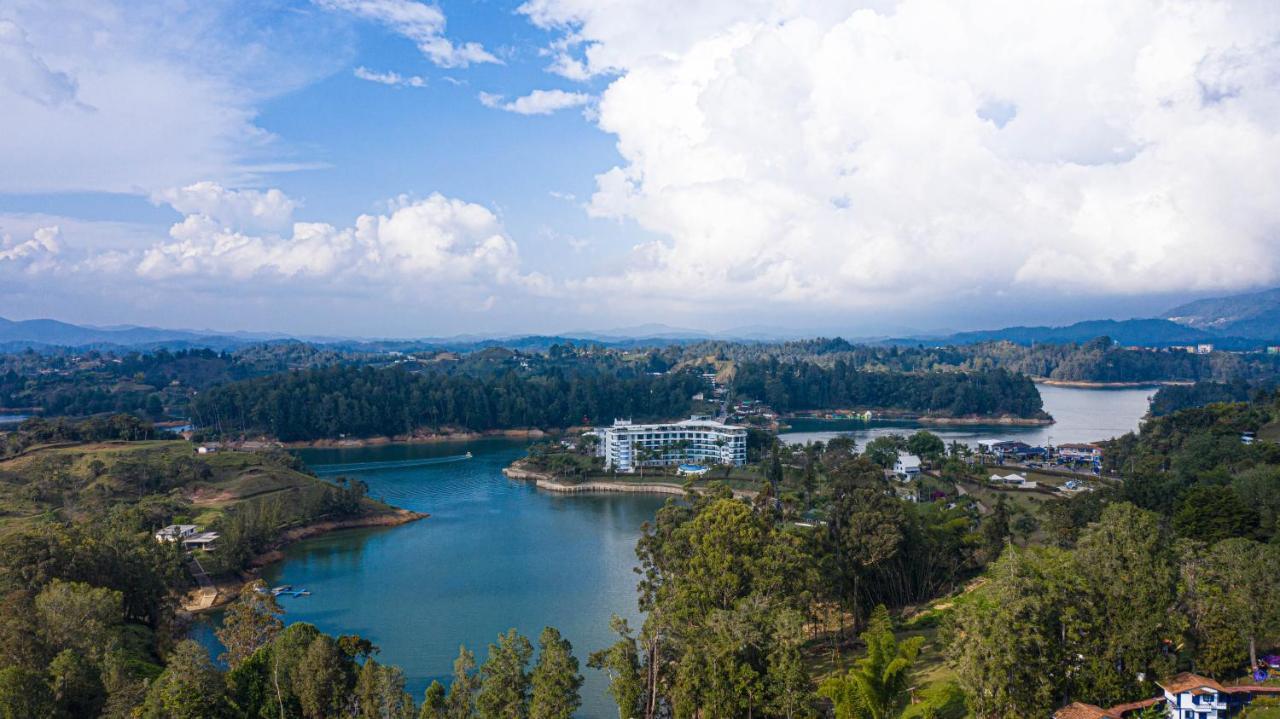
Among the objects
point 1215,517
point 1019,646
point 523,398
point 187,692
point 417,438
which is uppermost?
point 1019,646

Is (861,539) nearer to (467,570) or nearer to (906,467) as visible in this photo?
(467,570)

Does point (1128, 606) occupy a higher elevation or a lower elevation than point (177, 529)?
higher

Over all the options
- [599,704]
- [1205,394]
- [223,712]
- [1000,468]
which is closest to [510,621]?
[599,704]

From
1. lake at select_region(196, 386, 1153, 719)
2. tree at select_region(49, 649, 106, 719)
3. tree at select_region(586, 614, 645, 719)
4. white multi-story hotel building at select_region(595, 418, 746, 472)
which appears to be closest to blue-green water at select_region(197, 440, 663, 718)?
lake at select_region(196, 386, 1153, 719)

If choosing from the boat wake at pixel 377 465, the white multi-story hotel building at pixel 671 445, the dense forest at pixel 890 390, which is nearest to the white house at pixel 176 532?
the boat wake at pixel 377 465

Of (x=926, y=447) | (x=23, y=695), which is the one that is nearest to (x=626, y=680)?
(x=23, y=695)

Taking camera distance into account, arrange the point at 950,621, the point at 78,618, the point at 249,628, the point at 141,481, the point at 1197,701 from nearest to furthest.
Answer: the point at 1197,701
the point at 950,621
the point at 78,618
the point at 249,628
the point at 141,481
